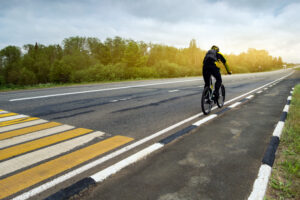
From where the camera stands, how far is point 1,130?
402 cm

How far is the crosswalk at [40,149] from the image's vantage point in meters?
2.40

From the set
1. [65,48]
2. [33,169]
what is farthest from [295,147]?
[65,48]

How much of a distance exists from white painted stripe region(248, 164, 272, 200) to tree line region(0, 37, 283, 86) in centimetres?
4266

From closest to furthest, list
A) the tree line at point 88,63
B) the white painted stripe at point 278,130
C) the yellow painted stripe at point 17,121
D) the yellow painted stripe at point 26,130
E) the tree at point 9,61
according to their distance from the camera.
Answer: the yellow painted stripe at point 26,130 < the white painted stripe at point 278,130 < the yellow painted stripe at point 17,121 < the tree line at point 88,63 < the tree at point 9,61

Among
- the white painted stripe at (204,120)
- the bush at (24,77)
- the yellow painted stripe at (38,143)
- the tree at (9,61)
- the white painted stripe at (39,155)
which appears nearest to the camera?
the white painted stripe at (39,155)

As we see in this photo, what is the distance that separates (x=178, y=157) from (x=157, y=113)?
9.51 feet

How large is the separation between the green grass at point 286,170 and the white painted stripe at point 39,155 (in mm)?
2970

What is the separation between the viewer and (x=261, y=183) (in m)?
2.36

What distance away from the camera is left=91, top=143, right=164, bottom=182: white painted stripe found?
8.03 ft

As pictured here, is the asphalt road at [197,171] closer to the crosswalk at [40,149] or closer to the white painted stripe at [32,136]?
the crosswalk at [40,149]

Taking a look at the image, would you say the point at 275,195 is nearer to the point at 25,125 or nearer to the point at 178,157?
the point at 178,157

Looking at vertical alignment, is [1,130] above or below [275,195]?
above

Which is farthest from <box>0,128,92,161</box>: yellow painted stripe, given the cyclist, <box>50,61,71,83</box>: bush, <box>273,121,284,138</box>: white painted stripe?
<box>50,61,71,83</box>: bush

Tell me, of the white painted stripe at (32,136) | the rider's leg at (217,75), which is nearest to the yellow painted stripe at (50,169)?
the white painted stripe at (32,136)
